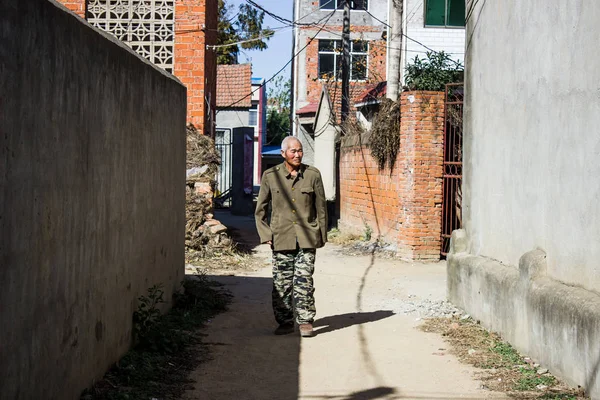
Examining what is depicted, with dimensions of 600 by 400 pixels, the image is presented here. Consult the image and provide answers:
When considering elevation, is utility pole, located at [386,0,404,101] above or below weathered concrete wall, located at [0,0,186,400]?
above

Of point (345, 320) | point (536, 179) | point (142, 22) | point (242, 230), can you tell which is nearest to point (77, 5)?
point (142, 22)

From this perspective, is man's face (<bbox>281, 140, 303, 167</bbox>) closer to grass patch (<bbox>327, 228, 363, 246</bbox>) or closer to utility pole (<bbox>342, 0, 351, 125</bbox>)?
grass patch (<bbox>327, 228, 363, 246</bbox>)

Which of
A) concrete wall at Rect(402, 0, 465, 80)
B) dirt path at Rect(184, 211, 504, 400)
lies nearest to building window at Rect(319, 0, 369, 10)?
concrete wall at Rect(402, 0, 465, 80)

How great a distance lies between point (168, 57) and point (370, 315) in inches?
315

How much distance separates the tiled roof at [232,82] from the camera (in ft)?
133

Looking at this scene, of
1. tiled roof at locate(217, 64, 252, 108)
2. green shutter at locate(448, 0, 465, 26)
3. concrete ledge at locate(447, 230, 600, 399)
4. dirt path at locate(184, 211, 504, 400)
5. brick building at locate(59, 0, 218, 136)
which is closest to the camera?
concrete ledge at locate(447, 230, 600, 399)

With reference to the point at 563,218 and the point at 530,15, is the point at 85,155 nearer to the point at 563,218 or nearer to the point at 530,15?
the point at 563,218

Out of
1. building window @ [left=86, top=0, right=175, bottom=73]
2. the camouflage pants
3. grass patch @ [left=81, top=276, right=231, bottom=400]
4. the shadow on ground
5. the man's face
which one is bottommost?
the shadow on ground

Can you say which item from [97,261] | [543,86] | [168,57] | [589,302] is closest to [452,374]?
[589,302]

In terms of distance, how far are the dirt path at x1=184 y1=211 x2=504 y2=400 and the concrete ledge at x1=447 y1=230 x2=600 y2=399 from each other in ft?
1.93

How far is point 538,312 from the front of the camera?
6.68m

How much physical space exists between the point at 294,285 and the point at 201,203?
6955 mm

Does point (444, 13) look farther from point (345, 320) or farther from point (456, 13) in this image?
point (345, 320)

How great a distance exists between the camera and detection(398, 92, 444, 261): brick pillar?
1414cm
